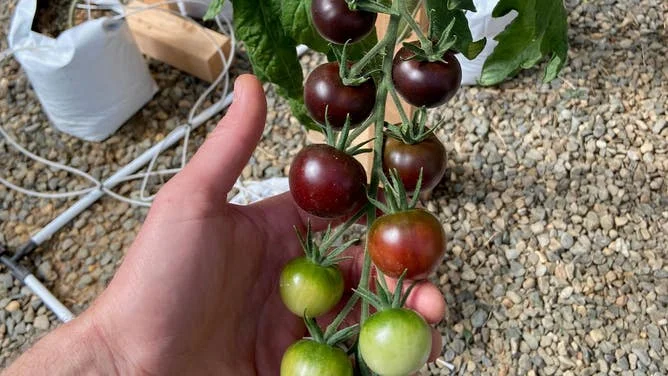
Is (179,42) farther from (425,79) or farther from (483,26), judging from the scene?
(425,79)

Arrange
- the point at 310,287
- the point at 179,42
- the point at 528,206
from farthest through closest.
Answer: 1. the point at 179,42
2. the point at 528,206
3. the point at 310,287

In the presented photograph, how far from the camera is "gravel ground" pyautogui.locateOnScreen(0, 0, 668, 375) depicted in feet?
5.90

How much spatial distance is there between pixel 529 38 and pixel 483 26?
126cm

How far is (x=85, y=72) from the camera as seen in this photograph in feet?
6.98

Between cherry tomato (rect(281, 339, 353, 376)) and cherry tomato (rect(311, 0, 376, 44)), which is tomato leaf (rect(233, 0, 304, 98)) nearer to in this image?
cherry tomato (rect(311, 0, 376, 44))

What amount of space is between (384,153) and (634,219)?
4.65 ft

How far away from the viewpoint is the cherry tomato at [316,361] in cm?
77

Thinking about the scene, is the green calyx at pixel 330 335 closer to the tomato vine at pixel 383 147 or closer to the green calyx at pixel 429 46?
the tomato vine at pixel 383 147

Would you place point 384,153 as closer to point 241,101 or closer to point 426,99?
point 426,99

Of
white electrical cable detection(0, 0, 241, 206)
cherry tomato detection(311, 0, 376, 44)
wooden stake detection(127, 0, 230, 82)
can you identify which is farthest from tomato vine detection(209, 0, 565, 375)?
wooden stake detection(127, 0, 230, 82)

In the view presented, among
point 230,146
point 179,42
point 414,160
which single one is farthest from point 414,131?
point 179,42

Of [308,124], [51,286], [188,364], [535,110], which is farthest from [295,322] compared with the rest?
[535,110]

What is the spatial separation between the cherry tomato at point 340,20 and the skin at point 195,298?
0.33 metres

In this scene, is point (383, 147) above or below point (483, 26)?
above
